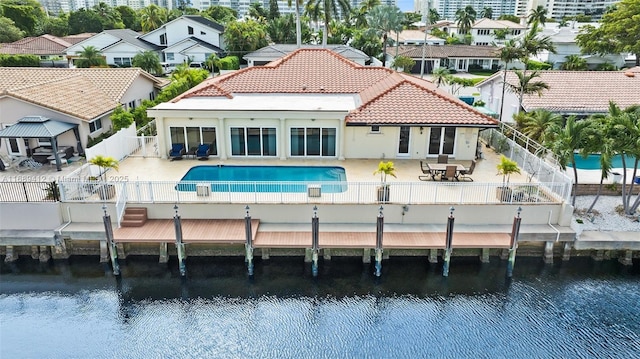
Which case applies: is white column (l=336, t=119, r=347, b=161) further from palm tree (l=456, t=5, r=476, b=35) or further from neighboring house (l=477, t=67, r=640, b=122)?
palm tree (l=456, t=5, r=476, b=35)

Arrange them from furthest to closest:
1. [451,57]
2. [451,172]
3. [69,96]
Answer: [451,57] → [69,96] → [451,172]

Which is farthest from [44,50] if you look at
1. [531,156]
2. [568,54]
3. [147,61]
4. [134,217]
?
[568,54]

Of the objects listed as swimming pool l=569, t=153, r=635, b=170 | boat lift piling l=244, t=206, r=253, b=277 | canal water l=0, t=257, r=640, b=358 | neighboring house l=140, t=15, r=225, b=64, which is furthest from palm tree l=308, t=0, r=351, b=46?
canal water l=0, t=257, r=640, b=358

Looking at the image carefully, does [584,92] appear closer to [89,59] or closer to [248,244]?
[248,244]

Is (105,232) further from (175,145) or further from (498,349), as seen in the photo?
(498,349)

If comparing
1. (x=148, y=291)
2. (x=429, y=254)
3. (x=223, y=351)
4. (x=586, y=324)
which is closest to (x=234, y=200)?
(x=148, y=291)

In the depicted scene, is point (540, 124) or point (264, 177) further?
point (540, 124)
